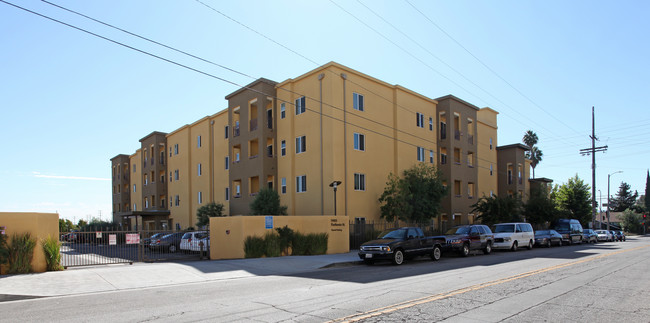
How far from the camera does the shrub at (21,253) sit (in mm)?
14164

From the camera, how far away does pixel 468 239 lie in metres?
22.6

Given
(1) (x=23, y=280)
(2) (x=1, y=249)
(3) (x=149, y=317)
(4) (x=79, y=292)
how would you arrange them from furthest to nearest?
(2) (x=1, y=249)
(1) (x=23, y=280)
(4) (x=79, y=292)
(3) (x=149, y=317)

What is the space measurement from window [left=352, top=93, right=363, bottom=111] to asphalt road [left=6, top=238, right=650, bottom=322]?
1734cm

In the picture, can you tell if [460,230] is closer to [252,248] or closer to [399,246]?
[399,246]

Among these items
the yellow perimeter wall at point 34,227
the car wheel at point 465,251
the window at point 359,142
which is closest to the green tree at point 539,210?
the window at point 359,142

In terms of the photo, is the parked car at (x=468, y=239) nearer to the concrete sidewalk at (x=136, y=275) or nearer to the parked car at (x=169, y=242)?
the concrete sidewalk at (x=136, y=275)

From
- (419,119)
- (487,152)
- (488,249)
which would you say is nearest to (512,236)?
(488,249)

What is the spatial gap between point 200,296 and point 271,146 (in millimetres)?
23296

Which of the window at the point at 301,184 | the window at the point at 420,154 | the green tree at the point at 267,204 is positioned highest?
the window at the point at 420,154

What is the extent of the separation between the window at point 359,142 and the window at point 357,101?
5.85 feet

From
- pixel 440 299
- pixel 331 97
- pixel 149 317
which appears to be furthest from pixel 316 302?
pixel 331 97

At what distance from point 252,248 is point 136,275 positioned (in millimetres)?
6701

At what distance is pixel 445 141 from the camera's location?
121 ft

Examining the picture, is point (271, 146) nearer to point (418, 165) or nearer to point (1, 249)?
point (418, 165)
